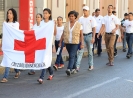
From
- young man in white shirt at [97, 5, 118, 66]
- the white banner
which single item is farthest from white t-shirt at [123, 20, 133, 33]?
the white banner

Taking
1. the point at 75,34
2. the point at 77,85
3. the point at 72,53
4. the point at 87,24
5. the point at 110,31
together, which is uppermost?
the point at 87,24

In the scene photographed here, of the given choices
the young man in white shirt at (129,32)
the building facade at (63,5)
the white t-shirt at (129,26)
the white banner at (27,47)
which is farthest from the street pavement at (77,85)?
the building facade at (63,5)

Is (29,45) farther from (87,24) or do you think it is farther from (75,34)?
(87,24)

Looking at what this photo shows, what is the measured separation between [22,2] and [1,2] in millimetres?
1989

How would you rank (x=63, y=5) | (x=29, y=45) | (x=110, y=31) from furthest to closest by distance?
(x=63, y=5), (x=110, y=31), (x=29, y=45)

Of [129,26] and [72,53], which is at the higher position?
[129,26]

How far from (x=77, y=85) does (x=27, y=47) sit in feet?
5.09

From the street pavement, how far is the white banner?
1.65 feet

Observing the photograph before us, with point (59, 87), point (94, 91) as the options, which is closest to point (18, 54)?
point (59, 87)

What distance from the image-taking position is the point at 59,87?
889 cm

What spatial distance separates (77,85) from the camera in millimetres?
9188

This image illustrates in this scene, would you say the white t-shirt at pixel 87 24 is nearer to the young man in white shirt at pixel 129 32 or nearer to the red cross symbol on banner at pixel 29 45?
the red cross symbol on banner at pixel 29 45

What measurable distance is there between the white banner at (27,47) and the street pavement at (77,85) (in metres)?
0.50

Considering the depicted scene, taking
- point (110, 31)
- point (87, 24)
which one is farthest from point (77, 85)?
point (110, 31)
